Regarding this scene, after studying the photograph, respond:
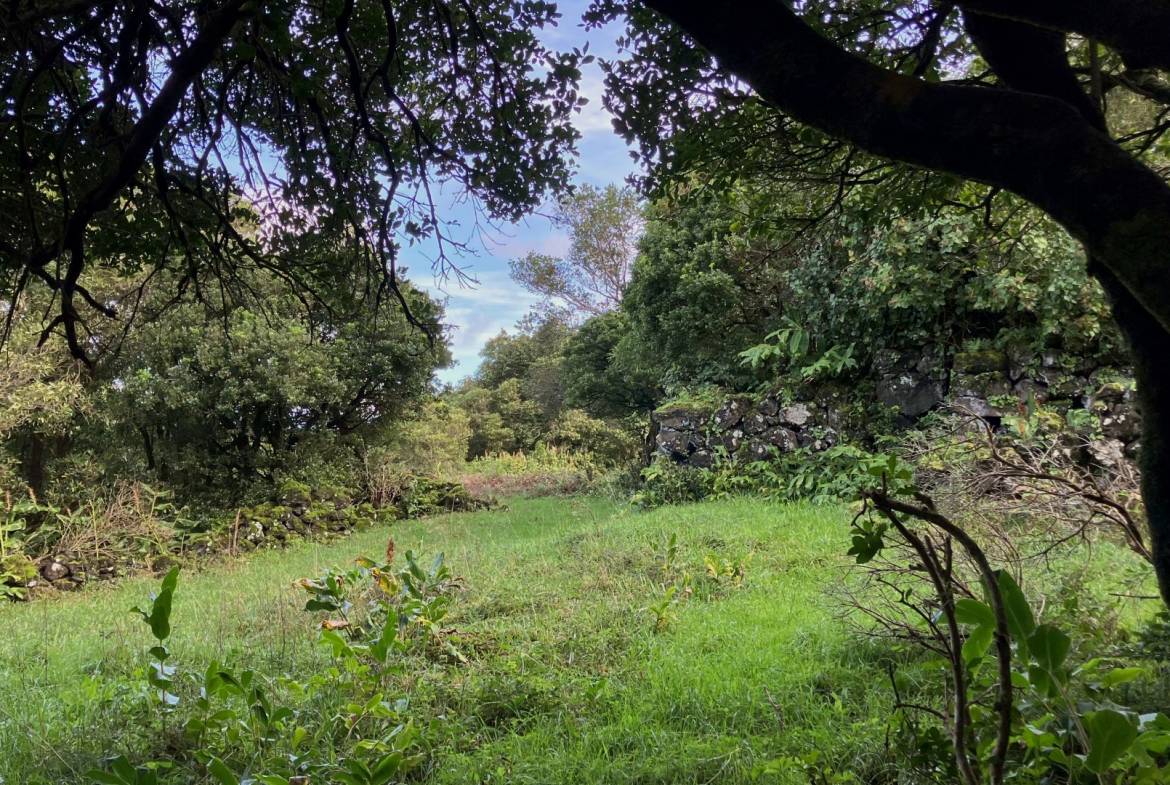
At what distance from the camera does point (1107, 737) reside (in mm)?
781

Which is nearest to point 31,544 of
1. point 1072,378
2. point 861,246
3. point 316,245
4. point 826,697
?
point 316,245

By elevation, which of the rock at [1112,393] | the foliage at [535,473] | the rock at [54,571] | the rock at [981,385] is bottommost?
the rock at [54,571]

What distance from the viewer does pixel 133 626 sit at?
5316 millimetres

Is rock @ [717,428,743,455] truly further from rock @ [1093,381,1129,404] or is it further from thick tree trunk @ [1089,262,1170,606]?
thick tree trunk @ [1089,262,1170,606]

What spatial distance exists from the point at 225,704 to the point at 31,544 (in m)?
7.84

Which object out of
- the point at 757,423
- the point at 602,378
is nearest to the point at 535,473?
the point at 602,378

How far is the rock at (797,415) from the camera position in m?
9.80

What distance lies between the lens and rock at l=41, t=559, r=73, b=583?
8258 mm

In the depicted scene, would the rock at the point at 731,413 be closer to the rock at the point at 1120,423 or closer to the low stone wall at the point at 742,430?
the low stone wall at the point at 742,430

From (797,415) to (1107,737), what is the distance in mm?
9440

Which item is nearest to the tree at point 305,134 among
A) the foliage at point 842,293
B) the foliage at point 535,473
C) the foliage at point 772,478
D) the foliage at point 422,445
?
the foliage at point 842,293

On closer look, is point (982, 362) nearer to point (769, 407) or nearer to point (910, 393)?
point (910, 393)

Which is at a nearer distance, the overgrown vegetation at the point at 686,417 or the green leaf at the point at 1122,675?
the green leaf at the point at 1122,675

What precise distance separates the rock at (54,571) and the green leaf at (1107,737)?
34.4ft
